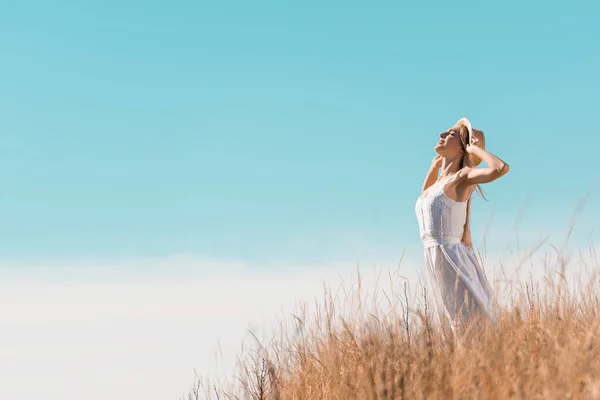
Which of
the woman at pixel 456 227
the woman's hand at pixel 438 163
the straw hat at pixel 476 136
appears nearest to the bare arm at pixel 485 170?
the woman at pixel 456 227

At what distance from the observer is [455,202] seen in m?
5.24

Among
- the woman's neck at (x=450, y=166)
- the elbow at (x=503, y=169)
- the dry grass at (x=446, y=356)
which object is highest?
the woman's neck at (x=450, y=166)

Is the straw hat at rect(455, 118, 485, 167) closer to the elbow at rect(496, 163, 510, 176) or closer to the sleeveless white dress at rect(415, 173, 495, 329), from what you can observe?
the sleeveless white dress at rect(415, 173, 495, 329)

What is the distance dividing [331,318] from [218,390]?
121 cm

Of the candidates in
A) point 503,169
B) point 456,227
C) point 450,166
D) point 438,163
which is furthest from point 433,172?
point 503,169

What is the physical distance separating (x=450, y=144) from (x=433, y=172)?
1.52 feet

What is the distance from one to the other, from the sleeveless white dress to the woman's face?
27 cm

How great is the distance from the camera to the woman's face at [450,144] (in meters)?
5.54

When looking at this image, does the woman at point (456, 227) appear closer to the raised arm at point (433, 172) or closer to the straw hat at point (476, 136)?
the straw hat at point (476, 136)

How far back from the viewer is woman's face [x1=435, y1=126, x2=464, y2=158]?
554 cm

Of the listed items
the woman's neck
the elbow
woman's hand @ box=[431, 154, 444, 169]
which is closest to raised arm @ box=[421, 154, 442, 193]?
woman's hand @ box=[431, 154, 444, 169]

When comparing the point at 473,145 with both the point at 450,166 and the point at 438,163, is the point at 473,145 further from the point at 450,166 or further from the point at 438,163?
the point at 438,163

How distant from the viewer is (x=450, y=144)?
5535 mm

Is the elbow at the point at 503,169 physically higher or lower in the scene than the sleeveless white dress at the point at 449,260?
higher
